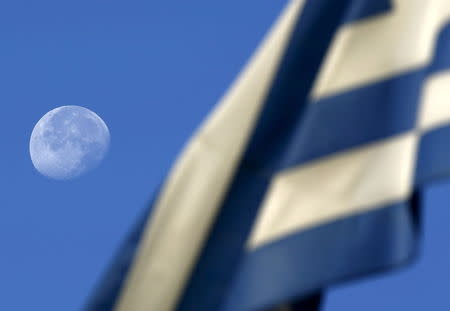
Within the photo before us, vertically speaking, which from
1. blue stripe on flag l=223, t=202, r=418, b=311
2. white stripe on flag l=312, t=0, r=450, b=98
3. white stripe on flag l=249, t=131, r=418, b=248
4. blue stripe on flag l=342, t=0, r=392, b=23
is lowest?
blue stripe on flag l=223, t=202, r=418, b=311

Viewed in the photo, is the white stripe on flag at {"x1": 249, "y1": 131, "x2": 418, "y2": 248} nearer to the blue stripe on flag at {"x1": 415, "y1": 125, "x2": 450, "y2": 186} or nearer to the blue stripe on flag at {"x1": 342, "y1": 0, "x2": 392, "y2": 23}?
the blue stripe on flag at {"x1": 415, "y1": 125, "x2": 450, "y2": 186}

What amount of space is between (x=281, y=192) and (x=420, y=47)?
523mm

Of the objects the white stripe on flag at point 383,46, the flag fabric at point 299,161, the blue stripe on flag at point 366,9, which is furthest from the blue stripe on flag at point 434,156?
the blue stripe on flag at point 366,9

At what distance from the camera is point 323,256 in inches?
123

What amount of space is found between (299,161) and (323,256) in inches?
12.7

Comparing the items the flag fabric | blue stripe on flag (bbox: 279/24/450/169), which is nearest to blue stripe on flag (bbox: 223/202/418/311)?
the flag fabric

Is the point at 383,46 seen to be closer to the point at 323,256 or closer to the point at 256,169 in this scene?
the point at 256,169

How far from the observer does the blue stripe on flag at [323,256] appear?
2977mm

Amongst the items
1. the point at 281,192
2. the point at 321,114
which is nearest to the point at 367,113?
the point at 321,114

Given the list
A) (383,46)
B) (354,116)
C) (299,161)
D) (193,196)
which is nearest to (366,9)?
(383,46)

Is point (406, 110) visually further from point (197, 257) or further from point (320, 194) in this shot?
point (197, 257)

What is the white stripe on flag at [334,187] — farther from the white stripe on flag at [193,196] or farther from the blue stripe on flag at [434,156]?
the white stripe on flag at [193,196]

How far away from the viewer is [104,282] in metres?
3.64

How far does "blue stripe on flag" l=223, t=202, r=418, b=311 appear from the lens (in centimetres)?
298
